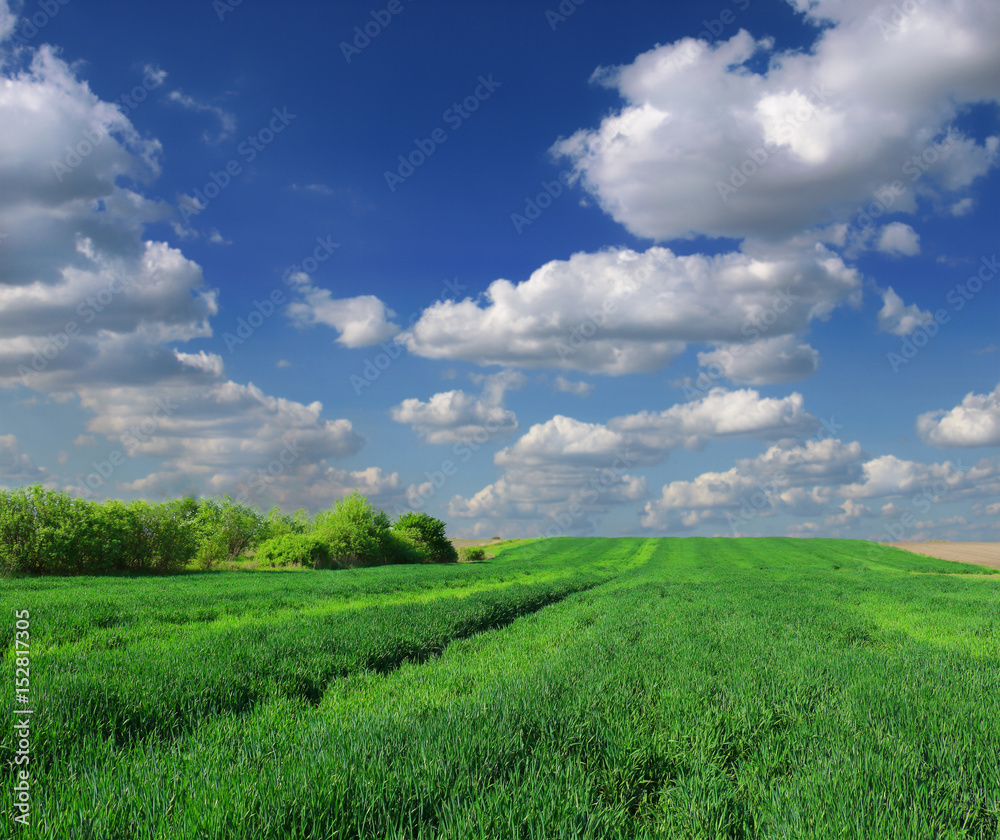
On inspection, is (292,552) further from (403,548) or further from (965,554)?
(965,554)

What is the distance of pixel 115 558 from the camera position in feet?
116

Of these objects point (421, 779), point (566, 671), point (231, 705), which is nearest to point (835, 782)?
point (421, 779)

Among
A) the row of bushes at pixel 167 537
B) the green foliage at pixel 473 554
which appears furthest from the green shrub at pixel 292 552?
the green foliage at pixel 473 554

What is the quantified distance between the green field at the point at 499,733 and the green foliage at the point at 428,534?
179 ft

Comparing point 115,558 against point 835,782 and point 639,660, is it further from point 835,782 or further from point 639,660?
point 835,782

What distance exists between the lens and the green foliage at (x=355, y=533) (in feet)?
176

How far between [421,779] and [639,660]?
5.52m

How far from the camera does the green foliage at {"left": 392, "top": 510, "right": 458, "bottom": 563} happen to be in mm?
66188

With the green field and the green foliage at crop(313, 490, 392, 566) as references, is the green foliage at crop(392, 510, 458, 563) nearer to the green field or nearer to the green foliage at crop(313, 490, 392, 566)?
the green foliage at crop(313, 490, 392, 566)

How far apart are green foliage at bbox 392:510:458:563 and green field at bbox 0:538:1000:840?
5448 cm

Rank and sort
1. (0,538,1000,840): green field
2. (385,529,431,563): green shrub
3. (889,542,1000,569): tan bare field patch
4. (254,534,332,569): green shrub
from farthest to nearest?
(385,529,431,563): green shrub
(889,542,1000,569): tan bare field patch
(254,534,332,569): green shrub
(0,538,1000,840): green field

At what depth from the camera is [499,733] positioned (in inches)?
195

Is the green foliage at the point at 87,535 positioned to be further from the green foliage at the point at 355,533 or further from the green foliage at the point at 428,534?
the green foliage at the point at 428,534

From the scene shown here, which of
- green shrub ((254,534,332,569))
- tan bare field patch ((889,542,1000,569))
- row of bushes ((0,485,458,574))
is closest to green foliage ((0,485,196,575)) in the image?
row of bushes ((0,485,458,574))
